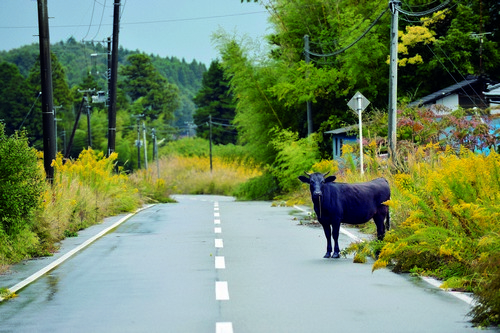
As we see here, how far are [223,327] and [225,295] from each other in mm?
2000

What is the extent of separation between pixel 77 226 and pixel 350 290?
453 inches

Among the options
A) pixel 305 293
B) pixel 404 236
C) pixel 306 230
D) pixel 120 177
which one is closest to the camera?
pixel 305 293

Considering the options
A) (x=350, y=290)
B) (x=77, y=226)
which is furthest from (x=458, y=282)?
(x=77, y=226)

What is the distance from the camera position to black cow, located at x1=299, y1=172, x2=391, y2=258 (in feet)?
44.4

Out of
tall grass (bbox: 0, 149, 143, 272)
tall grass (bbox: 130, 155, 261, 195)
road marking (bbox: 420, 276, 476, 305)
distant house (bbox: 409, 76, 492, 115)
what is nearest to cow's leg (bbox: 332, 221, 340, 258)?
road marking (bbox: 420, 276, 476, 305)

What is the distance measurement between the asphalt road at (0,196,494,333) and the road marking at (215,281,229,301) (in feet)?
0.05

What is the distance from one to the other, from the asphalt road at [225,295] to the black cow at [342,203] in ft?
1.99

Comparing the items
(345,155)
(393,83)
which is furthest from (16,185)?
(345,155)

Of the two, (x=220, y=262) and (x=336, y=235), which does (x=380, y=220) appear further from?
(x=220, y=262)

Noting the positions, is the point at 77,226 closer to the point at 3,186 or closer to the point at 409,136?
the point at 3,186

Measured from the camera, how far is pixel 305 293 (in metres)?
10.2

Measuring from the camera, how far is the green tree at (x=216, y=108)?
4104 inches

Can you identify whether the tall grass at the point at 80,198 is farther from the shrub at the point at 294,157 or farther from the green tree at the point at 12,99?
the green tree at the point at 12,99

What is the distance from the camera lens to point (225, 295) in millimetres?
10102
